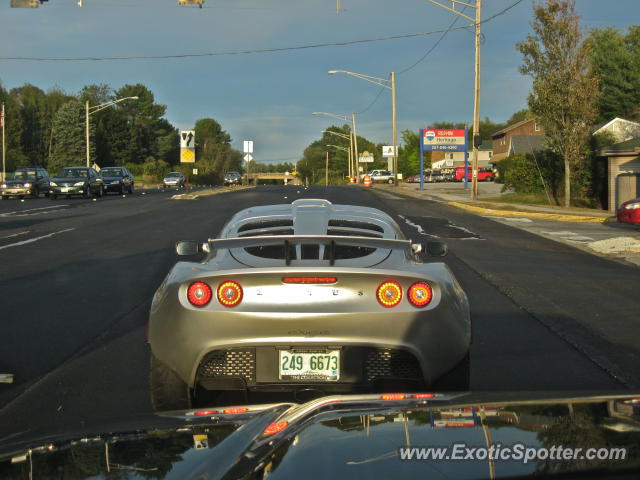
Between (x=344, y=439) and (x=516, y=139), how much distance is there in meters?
91.7

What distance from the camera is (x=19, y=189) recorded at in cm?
4453

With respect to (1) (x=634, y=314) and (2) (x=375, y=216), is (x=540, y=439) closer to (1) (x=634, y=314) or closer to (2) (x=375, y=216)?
(2) (x=375, y=216)

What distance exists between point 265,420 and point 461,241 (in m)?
16.2

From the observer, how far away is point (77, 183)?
40906mm

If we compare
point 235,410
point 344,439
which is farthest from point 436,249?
point 344,439

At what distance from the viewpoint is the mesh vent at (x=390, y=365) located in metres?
4.66

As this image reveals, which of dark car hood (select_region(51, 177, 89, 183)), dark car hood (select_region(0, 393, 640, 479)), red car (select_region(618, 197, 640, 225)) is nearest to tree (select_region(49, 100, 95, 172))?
dark car hood (select_region(51, 177, 89, 183))

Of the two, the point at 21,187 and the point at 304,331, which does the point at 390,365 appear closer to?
the point at 304,331

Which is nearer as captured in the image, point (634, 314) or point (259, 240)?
point (259, 240)

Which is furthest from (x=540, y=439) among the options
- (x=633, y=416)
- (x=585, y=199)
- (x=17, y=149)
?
(x=17, y=149)

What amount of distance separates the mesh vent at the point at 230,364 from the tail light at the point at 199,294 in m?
0.31

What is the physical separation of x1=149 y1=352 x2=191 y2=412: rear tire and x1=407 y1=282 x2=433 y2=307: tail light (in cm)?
143

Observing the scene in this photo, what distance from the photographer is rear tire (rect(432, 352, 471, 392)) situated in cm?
487

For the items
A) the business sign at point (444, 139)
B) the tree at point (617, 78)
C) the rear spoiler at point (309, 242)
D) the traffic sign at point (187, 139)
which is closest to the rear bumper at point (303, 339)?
the rear spoiler at point (309, 242)
